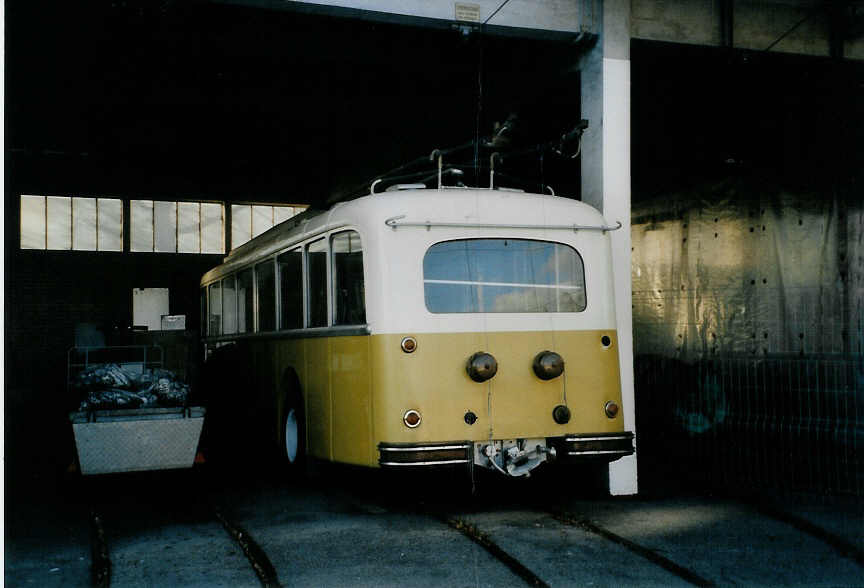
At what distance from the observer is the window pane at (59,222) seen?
19.7 meters

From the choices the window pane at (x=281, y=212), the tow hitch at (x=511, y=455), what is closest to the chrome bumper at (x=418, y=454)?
the tow hitch at (x=511, y=455)

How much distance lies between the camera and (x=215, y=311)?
14625mm

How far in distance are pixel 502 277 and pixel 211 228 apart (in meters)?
14.0

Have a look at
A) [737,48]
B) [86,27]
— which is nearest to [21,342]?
[86,27]

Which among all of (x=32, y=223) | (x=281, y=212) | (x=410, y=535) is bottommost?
(x=410, y=535)

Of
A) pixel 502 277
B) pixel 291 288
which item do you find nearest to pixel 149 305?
pixel 291 288

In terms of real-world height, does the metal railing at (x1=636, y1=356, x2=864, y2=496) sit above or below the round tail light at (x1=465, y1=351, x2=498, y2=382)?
below

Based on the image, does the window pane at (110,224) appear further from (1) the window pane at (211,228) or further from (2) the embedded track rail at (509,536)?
(2) the embedded track rail at (509,536)

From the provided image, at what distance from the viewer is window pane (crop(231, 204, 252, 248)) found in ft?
70.0

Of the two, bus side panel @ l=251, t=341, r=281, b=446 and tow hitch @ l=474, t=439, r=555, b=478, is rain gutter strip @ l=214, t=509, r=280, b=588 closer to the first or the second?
tow hitch @ l=474, t=439, r=555, b=478

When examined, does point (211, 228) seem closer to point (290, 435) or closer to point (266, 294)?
point (266, 294)

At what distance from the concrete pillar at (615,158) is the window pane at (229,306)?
545 cm

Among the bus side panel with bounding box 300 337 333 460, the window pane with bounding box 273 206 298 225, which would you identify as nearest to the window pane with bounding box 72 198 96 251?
the window pane with bounding box 273 206 298 225

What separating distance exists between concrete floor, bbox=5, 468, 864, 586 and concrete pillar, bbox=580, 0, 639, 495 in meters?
1.04
